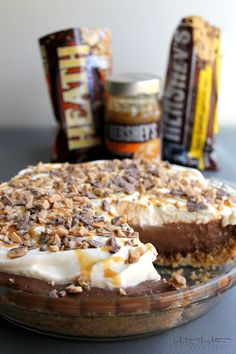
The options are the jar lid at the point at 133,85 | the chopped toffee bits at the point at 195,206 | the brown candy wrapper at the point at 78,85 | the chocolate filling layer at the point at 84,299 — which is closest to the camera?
the chocolate filling layer at the point at 84,299

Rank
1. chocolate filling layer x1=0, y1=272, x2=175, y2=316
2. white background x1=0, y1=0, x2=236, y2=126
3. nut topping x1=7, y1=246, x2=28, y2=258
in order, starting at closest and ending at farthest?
1. chocolate filling layer x1=0, y1=272, x2=175, y2=316
2. nut topping x1=7, y1=246, x2=28, y2=258
3. white background x1=0, y1=0, x2=236, y2=126

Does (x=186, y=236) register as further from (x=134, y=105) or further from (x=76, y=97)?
(x=76, y=97)

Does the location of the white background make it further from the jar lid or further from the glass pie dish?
the glass pie dish

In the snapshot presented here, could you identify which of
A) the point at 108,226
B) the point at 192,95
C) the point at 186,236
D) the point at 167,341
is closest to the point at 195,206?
the point at 186,236

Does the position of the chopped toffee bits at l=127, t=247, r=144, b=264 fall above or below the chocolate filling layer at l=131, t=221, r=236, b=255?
above

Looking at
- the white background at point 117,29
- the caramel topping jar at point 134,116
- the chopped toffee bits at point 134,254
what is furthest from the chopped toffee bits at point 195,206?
the white background at point 117,29

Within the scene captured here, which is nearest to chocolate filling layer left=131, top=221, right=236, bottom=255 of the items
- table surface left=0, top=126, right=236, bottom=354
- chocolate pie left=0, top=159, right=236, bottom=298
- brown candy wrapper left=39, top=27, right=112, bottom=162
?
chocolate pie left=0, top=159, right=236, bottom=298

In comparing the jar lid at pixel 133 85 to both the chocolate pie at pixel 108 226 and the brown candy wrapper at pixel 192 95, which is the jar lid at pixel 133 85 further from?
the chocolate pie at pixel 108 226
